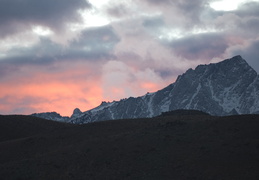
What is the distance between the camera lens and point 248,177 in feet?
155

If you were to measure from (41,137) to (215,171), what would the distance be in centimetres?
3414

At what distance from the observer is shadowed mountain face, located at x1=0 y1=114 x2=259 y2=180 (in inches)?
2056

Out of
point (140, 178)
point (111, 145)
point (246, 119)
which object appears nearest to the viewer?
point (140, 178)

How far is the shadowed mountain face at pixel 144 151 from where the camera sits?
5222 centimetres

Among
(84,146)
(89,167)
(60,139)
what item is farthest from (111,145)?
(60,139)

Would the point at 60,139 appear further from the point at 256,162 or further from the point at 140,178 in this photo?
the point at 256,162

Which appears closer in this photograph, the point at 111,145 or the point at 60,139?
the point at 111,145

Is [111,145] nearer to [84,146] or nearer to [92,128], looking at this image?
[84,146]

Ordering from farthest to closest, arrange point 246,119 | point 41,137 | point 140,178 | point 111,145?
point 41,137
point 246,119
point 111,145
point 140,178

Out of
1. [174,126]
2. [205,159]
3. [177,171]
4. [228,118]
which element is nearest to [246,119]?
[228,118]

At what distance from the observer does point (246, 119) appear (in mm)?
69188

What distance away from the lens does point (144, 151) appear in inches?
2378

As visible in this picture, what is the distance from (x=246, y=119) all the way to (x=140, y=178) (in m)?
24.7

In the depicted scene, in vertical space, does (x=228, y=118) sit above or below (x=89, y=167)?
above
